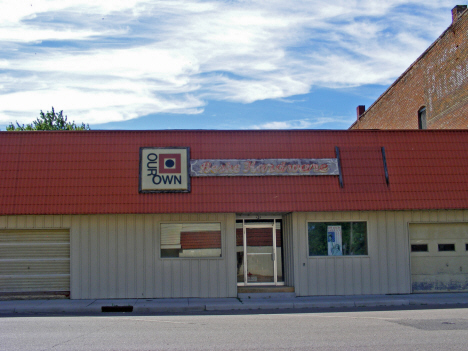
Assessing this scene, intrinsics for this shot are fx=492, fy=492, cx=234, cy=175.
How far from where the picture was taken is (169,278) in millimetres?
15094

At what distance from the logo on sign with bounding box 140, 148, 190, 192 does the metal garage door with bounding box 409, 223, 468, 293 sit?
297 inches

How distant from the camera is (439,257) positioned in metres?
16.0

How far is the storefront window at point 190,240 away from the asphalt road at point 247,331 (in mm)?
3260

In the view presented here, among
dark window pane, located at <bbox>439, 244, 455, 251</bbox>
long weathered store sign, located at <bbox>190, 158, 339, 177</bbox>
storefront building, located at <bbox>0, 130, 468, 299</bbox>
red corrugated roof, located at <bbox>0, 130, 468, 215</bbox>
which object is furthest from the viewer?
dark window pane, located at <bbox>439, 244, 455, 251</bbox>

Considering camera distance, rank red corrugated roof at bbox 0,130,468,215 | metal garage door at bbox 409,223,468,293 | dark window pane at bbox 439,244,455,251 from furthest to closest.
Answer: dark window pane at bbox 439,244,455,251 → metal garage door at bbox 409,223,468,293 → red corrugated roof at bbox 0,130,468,215

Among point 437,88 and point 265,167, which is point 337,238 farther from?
point 437,88

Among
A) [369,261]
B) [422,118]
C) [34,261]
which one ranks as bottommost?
[369,261]

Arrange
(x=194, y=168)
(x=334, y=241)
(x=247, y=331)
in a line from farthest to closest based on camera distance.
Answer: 1. (x=334, y=241)
2. (x=194, y=168)
3. (x=247, y=331)

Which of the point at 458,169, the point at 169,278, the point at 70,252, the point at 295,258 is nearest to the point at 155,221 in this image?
the point at 169,278

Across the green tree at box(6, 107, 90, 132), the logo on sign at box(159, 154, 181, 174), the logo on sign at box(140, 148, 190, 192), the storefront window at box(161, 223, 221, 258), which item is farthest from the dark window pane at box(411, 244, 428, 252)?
the green tree at box(6, 107, 90, 132)

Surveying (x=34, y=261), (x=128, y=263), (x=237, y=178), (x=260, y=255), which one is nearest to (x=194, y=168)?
(x=237, y=178)

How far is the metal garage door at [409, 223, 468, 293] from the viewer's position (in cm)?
1580

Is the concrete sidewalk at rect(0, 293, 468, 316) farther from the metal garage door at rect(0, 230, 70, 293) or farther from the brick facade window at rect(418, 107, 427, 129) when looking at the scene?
the brick facade window at rect(418, 107, 427, 129)

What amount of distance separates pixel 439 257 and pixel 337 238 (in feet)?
11.3
